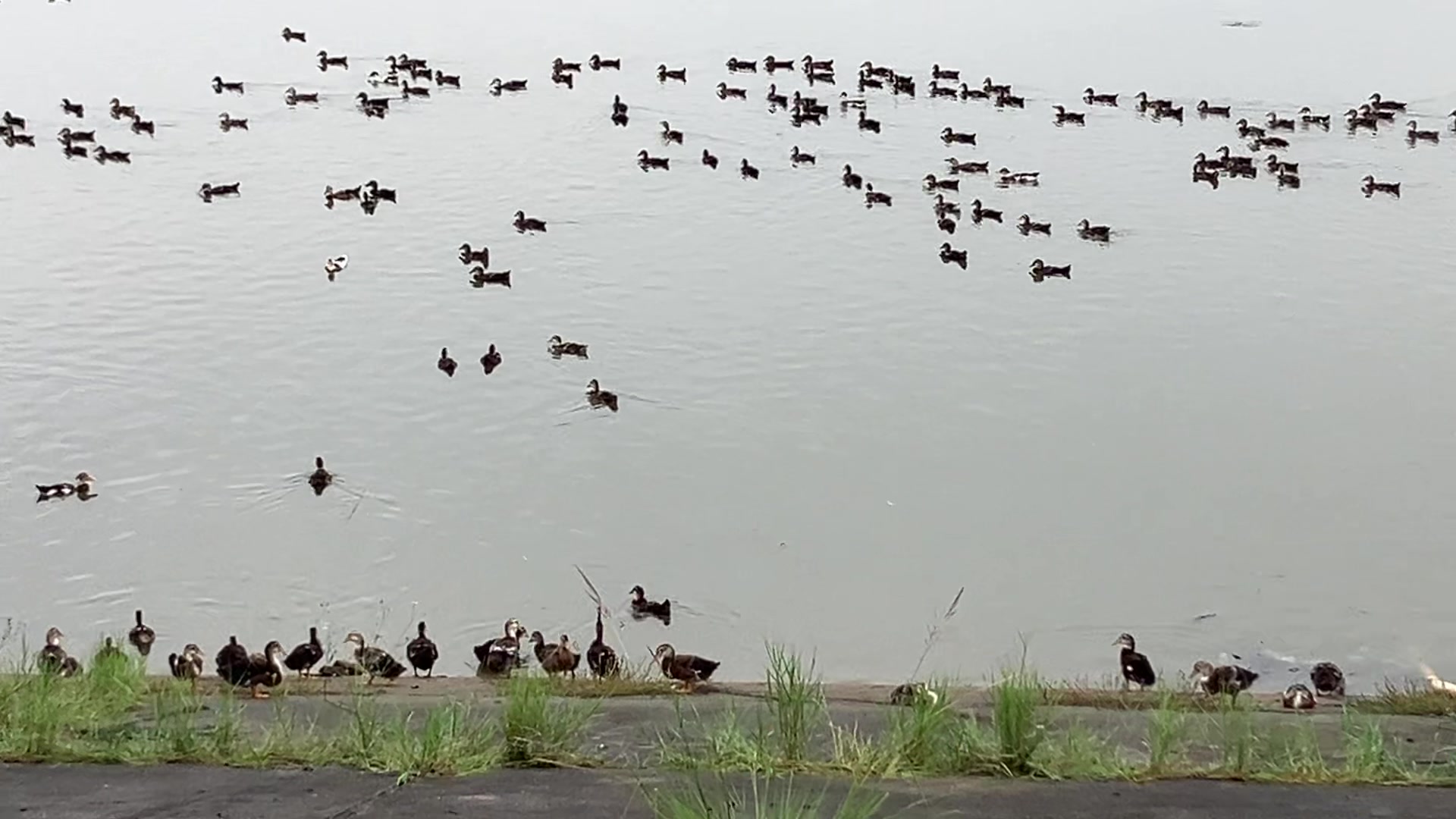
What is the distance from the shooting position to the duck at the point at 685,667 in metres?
9.23

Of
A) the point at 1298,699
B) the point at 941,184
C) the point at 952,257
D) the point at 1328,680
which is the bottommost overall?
the point at 1298,699

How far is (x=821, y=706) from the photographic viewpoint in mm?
6680

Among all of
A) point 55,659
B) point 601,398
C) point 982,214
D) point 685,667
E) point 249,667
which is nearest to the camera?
point 55,659

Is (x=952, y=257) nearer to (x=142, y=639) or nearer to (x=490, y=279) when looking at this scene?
(x=490, y=279)

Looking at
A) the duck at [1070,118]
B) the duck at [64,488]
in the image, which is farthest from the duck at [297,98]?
the duck at [64,488]

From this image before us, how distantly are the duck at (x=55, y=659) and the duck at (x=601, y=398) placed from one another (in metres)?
4.56

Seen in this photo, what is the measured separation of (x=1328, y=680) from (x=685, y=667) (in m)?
3.30

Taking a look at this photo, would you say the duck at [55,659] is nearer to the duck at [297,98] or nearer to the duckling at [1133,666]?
the duckling at [1133,666]

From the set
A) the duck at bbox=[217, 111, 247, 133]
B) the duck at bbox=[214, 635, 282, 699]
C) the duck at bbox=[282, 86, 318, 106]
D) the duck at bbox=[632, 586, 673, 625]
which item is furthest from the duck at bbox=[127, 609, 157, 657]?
the duck at bbox=[282, 86, 318, 106]

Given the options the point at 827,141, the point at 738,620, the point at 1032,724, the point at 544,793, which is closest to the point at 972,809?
the point at 1032,724

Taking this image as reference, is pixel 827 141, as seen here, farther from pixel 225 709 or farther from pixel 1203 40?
pixel 225 709

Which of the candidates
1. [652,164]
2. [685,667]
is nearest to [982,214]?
[652,164]

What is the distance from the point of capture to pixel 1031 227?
18.8 meters

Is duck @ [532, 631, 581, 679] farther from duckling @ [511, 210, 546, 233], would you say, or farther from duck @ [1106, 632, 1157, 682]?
duckling @ [511, 210, 546, 233]
